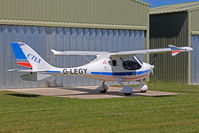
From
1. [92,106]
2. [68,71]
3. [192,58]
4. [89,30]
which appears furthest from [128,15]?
[92,106]

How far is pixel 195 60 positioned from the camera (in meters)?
31.6

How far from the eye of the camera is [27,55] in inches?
744

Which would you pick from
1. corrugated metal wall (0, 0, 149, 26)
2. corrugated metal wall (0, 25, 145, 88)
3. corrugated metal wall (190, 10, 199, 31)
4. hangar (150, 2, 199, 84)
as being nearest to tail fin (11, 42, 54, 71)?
corrugated metal wall (0, 25, 145, 88)

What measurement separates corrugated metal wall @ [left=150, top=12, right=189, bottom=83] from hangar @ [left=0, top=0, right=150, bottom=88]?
8.89 feet

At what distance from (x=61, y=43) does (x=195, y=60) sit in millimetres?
11325

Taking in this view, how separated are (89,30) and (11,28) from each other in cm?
564

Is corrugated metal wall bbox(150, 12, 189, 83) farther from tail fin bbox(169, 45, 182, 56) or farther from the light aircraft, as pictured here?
tail fin bbox(169, 45, 182, 56)

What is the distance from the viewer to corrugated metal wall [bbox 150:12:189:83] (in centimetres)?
3106

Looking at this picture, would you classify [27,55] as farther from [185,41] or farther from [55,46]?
[185,41]

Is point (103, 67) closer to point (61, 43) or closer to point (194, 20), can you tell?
point (61, 43)

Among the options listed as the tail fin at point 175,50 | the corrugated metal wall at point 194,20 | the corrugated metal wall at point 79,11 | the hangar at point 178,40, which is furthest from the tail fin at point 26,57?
the corrugated metal wall at point 194,20

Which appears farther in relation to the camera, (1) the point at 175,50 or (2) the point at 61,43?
(2) the point at 61,43

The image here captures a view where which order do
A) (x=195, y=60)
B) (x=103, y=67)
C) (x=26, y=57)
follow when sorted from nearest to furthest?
(x=26, y=57)
(x=103, y=67)
(x=195, y=60)

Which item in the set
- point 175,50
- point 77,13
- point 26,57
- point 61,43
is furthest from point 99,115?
point 77,13
